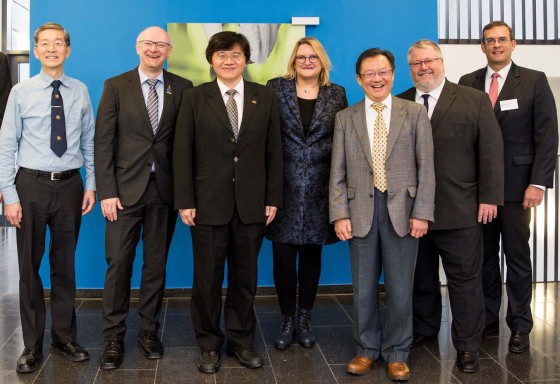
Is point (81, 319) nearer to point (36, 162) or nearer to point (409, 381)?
point (36, 162)

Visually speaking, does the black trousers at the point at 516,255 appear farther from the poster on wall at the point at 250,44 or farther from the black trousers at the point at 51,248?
the black trousers at the point at 51,248

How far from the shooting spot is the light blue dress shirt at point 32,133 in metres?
3.40

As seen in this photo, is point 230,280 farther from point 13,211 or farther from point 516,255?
point 516,255

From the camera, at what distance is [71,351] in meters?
3.57

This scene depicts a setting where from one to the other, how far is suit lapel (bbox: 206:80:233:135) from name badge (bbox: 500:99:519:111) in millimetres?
1647

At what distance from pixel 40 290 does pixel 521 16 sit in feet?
Answer: 19.4

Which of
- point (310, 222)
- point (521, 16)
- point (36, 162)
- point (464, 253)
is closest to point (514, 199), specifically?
point (464, 253)

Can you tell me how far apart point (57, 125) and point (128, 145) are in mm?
388

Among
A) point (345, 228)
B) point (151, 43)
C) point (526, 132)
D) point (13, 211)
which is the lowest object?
point (345, 228)

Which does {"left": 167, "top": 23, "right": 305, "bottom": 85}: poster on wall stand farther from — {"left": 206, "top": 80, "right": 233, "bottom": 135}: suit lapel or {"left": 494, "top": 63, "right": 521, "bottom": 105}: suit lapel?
{"left": 494, "top": 63, "right": 521, "bottom": 105}: suit lapel

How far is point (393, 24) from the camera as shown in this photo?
16.5 ft

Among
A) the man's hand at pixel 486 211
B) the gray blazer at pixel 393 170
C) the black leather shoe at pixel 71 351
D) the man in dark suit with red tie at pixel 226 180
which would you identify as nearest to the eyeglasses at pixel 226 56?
the man in dark suit with red tie at pixel 226 180

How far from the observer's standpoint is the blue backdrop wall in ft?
15.9

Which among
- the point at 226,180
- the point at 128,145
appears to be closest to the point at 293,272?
the point at 226,180
